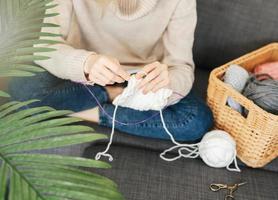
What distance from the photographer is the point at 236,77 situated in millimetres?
1082

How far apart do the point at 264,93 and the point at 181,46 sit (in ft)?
0.83

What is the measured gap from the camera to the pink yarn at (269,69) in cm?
115

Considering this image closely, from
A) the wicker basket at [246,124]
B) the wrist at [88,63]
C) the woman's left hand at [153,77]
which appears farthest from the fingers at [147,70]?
the wicker basket at [246,124]

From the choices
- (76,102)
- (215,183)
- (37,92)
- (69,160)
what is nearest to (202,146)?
(215,183)

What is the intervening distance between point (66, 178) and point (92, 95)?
0.62m

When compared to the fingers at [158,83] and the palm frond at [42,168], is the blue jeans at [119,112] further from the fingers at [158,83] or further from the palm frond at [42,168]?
the palm frond at [42,168]

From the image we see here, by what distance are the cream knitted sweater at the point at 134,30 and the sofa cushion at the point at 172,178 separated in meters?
0.20

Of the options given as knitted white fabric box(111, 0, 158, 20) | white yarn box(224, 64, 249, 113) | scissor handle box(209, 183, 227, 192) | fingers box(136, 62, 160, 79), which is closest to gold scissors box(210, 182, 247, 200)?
scissor handle box(209, 183, 227, 192)

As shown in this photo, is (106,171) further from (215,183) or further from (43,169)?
(43,169)

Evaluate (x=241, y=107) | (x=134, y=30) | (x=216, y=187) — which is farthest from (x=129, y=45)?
(x=216, y=187)

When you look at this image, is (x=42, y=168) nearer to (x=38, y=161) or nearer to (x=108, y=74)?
(x=38, y=161)

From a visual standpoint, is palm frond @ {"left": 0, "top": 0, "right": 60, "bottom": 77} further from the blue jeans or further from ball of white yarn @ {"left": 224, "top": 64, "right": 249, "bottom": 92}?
ball of white yarn @ {"left": 224, "top": 64, "right": 249, "bottom": 92}

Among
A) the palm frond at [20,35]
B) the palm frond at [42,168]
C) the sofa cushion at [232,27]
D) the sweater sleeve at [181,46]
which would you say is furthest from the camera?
the sofa cushion at [232,27]

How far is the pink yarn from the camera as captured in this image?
115cm
